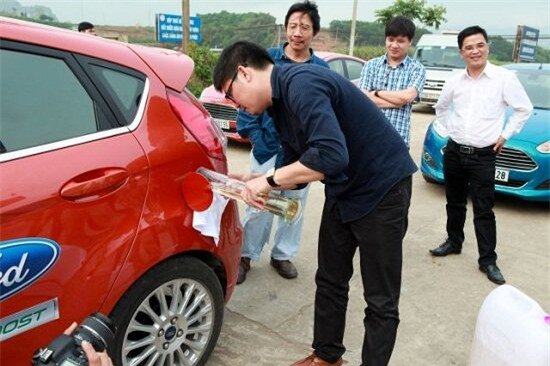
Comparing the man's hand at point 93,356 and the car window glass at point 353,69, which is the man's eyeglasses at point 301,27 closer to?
the man's hand at point 93,356

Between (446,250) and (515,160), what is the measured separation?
1707 millimetres

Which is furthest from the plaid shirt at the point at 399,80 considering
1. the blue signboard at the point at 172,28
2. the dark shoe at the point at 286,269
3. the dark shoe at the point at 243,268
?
the blue signboard at the point at 172,28

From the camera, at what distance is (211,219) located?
2.18m

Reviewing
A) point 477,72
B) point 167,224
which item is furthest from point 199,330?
point 477,72

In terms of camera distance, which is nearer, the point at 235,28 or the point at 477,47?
the point at 477,47

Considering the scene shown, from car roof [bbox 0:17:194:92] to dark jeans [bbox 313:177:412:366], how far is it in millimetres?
903

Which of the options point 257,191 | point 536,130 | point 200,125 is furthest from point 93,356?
point 536,130

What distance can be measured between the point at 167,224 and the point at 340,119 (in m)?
0.79

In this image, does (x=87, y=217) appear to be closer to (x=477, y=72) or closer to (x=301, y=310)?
(x=301, y=310)

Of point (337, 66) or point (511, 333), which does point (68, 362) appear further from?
point (337, 66)

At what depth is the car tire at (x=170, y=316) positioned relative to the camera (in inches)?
76.9

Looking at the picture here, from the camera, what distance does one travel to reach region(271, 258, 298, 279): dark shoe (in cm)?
349

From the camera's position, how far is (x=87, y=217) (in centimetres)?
173

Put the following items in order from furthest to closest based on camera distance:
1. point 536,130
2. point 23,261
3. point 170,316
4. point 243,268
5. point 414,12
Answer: point 414,12 → point 536,130 → point 243,268 → point 170,316 → point 23,261
